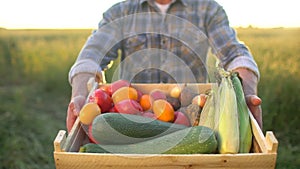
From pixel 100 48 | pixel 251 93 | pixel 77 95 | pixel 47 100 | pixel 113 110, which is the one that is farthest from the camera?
pixel 47 100

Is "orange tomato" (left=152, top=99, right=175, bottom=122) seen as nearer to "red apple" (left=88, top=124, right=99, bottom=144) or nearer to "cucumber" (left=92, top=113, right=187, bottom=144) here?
"cucumber" (left=92, top=113, right=187, bottom=144)

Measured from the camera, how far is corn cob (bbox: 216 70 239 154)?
1439 mm

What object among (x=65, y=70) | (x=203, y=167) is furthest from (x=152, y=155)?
(x=65, y=70)

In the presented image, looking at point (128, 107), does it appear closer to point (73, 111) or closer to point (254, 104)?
point (73, 111)

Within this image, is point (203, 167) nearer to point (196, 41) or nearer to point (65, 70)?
point (196, 41)

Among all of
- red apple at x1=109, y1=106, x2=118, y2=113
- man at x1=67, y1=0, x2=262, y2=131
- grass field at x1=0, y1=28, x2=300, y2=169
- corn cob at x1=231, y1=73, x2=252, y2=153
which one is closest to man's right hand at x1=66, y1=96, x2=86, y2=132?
red apple at x1=109, y1=106, x2=118, y2=113

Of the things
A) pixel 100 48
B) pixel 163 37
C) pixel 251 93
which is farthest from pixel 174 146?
pixel 163 37

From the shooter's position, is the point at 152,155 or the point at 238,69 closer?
the point at 152,155

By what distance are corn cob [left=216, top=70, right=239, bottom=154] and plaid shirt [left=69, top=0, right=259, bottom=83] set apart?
1067 mm

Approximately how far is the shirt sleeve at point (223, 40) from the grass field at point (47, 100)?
1.67m

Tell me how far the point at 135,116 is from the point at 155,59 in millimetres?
1180

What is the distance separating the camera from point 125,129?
5.07 feet

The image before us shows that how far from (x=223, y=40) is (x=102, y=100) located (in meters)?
1.10

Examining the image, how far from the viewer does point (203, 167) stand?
4.52 feet
